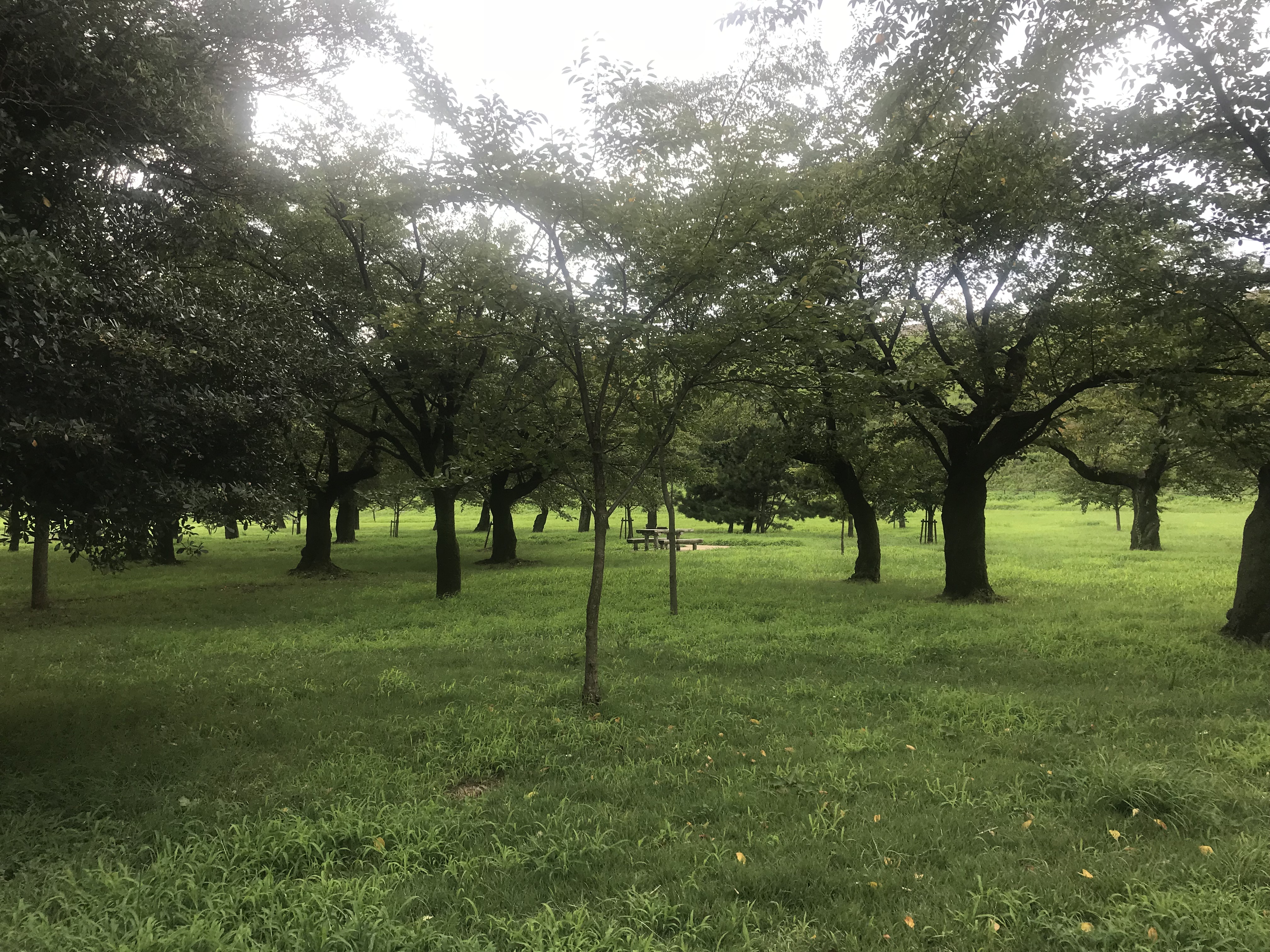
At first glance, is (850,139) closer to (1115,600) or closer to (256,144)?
(256,144)

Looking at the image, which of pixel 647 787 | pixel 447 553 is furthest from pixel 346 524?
pixel 647 787

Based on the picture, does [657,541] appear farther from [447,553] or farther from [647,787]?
[647,787]

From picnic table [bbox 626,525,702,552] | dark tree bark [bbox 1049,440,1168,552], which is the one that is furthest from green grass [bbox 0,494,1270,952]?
picnic table [bbox 626,525,702,552]

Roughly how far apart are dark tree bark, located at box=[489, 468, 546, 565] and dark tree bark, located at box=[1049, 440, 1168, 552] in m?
15.7

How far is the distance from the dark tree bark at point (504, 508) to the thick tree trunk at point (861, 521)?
10118 millimetres

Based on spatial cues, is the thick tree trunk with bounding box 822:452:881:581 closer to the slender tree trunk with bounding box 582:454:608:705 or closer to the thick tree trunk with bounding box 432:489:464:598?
the thick tree trunk with bounding box 432:489:464:598

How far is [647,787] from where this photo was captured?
5.97m

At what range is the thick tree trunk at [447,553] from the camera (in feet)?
58.2

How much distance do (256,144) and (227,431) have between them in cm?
425

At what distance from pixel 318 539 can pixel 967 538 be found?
62.1ft

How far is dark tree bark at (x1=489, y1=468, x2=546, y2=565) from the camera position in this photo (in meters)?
25.1

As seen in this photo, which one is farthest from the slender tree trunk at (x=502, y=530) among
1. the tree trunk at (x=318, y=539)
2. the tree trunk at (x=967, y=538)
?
the tree trunk at (x=967, y=538)

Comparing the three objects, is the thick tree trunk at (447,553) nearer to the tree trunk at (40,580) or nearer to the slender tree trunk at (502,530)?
the slender tree trunk at (502,530)

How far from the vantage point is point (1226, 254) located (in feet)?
34.7
